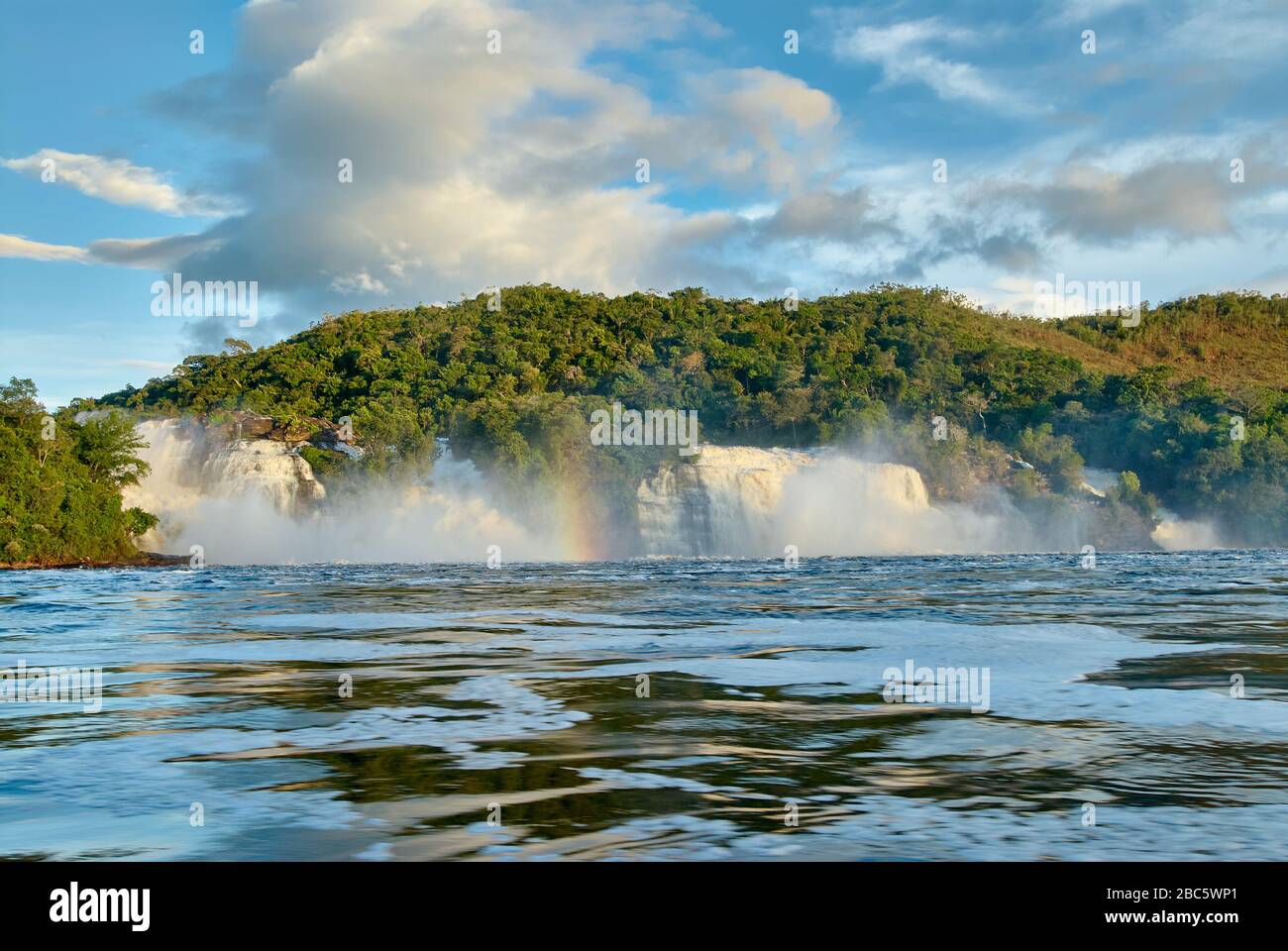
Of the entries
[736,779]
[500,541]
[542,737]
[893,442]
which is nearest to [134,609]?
[542,737]

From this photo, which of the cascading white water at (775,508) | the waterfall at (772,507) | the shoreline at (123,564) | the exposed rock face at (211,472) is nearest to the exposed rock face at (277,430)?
the exposed rock face at (211,472)

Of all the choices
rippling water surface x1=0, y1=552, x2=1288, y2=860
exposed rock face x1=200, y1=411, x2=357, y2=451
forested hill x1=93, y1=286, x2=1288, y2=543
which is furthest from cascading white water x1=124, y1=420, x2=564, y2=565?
rippling water surface x1=0, y1=552, x2=1288, y2=860

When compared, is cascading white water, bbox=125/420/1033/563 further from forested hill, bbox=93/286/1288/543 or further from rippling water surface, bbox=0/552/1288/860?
rippling water surface, bbox=0/552/1288/860

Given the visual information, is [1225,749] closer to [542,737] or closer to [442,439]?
[542,737]

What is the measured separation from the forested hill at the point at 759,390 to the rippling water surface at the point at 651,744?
67773mm

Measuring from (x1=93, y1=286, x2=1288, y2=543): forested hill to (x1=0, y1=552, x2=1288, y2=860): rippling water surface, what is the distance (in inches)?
2668

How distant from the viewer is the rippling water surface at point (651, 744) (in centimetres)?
647

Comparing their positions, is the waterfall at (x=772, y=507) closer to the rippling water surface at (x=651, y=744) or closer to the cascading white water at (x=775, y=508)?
the cascading white water at (x=775, y=508)

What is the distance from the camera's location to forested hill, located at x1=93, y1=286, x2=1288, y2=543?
311 ft

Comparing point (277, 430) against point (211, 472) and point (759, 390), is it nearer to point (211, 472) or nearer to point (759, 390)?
point (211, 472)

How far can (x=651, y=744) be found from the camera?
941cm

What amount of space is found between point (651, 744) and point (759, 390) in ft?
327

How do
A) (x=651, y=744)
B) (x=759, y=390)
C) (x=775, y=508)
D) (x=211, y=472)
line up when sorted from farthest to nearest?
(x=759, y=390) → (x=775, y=508) → (x=211, y=472) → (x=651, y=744)

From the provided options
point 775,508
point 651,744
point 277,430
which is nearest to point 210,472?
point 277,430
